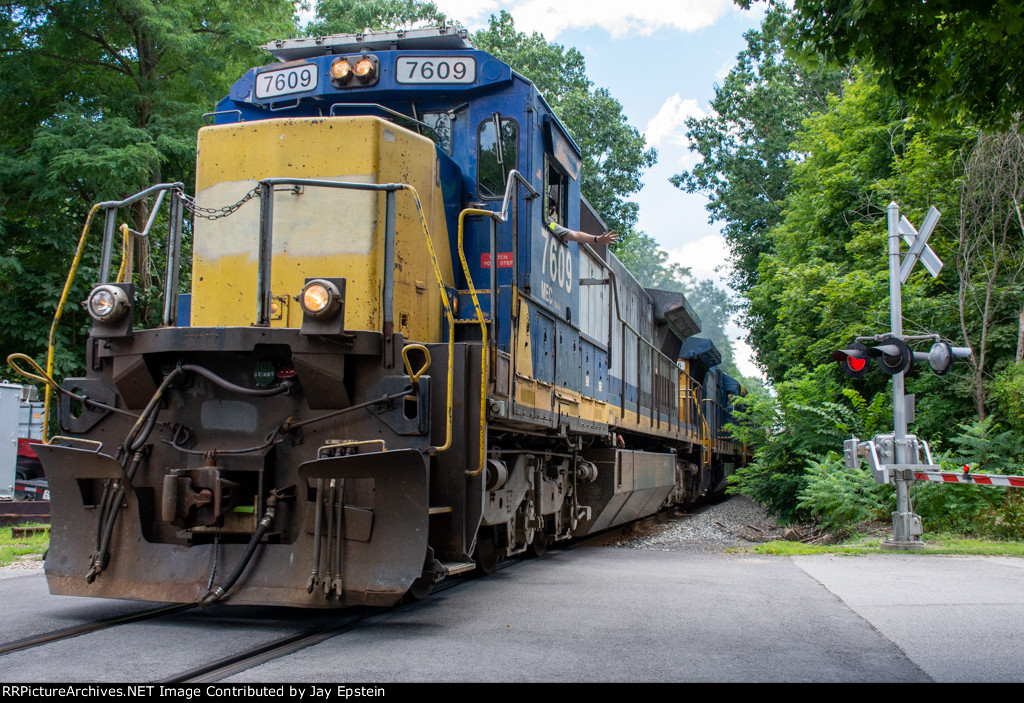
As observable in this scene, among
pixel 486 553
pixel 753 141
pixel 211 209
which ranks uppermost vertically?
pixel 753 141

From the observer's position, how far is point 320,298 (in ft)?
15.3

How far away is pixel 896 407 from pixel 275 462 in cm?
793

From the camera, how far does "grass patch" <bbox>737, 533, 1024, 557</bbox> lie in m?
9.15

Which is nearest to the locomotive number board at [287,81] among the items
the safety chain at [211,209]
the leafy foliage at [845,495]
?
the safety chain at [211,209]

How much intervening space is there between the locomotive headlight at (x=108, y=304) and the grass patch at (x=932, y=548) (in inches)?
293

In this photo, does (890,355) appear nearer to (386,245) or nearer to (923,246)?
(923,246)

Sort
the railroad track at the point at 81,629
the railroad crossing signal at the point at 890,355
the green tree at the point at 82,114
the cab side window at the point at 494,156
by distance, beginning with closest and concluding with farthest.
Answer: the railroad track at the point at 81,629 → the cab side window at the point at 494,156 → the railroad crossing signal at the point at 890,355 → the green tree at the point at 82,114

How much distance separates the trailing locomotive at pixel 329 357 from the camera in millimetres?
4723

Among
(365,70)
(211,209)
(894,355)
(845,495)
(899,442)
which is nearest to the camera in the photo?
(211,209)

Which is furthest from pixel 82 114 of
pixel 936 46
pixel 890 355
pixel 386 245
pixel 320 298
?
pixel 936 46

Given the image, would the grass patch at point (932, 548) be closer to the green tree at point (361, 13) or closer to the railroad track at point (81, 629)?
the railroad track at point (81, 629)

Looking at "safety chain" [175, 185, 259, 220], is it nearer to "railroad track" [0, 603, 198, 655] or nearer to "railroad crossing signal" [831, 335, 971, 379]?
"railroad track" [0, 603, 198, 655]

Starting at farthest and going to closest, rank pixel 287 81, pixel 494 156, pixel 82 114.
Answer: pixel 82 114 < pixel 494 156 < pixel 287 81

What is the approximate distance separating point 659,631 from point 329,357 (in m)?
2.47
